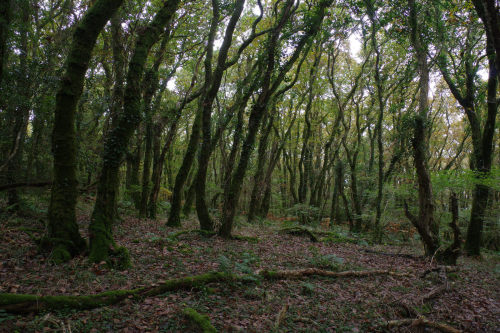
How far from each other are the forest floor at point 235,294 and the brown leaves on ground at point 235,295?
0.01 metres

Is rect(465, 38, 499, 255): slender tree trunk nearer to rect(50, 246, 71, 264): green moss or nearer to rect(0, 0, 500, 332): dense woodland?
rect(0, 0, 500, 332): dense woodland

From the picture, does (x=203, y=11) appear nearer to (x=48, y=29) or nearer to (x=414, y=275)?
(x=48, y=29)

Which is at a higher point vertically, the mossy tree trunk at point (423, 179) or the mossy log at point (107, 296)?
the mossy tree trunk at point (423, 179)

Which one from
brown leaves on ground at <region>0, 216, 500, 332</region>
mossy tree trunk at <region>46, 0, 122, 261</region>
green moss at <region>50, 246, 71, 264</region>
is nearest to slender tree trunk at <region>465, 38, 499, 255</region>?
brown leaves on ground at <region>0, 216, 500, 332</region>

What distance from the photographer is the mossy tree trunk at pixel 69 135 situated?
18.7 ft

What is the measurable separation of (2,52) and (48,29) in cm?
970

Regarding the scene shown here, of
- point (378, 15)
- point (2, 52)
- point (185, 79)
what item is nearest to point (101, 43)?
point (185, 79)

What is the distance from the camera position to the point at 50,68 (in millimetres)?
9766

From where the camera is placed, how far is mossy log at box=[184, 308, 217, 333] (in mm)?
3831

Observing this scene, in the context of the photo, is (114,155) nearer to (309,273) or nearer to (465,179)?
(309,273)

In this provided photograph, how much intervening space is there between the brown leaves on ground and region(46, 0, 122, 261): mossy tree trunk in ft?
1.66

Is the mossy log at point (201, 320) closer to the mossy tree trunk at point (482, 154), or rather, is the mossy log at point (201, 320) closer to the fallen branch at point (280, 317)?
the fallen branch at point (280, 317)

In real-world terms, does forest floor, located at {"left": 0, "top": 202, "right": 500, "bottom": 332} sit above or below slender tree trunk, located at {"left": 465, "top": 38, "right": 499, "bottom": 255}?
below

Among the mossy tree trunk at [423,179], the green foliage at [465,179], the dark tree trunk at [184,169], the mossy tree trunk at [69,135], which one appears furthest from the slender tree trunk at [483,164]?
the mossy tree trunk at [69,135]
